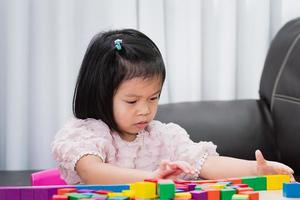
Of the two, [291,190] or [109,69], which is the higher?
[109,69]

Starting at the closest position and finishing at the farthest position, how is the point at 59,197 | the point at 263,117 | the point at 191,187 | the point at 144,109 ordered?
the point at 59,197, the point at 191,187, the point at 144,109, the point at 263,117

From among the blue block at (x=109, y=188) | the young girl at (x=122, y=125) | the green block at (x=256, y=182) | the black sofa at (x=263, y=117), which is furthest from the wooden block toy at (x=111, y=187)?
the black sofa at (x=263, y=117)

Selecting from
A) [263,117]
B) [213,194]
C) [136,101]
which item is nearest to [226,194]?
[213,194]

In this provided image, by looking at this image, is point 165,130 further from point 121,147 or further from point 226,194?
point 226,194

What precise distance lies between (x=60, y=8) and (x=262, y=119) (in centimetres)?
81

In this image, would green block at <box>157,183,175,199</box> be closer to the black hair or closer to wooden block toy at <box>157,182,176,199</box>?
wooden block toy at <box>157,182,176,199</box>

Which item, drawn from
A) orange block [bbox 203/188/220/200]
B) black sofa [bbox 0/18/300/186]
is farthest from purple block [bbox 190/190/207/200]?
black sofa [bbox 0/18/300/186]

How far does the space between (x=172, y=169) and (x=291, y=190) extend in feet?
0.68

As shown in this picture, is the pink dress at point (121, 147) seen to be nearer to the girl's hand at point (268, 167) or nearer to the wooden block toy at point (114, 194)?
the girl's hand at point (268, 167)

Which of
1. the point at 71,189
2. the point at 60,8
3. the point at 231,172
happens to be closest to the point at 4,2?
the point at 60,8

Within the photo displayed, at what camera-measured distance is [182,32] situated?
2.32 m

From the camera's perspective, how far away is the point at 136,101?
140 centimetres

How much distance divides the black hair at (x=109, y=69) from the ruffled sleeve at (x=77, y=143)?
3 cm

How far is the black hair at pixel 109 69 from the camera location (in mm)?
1414
